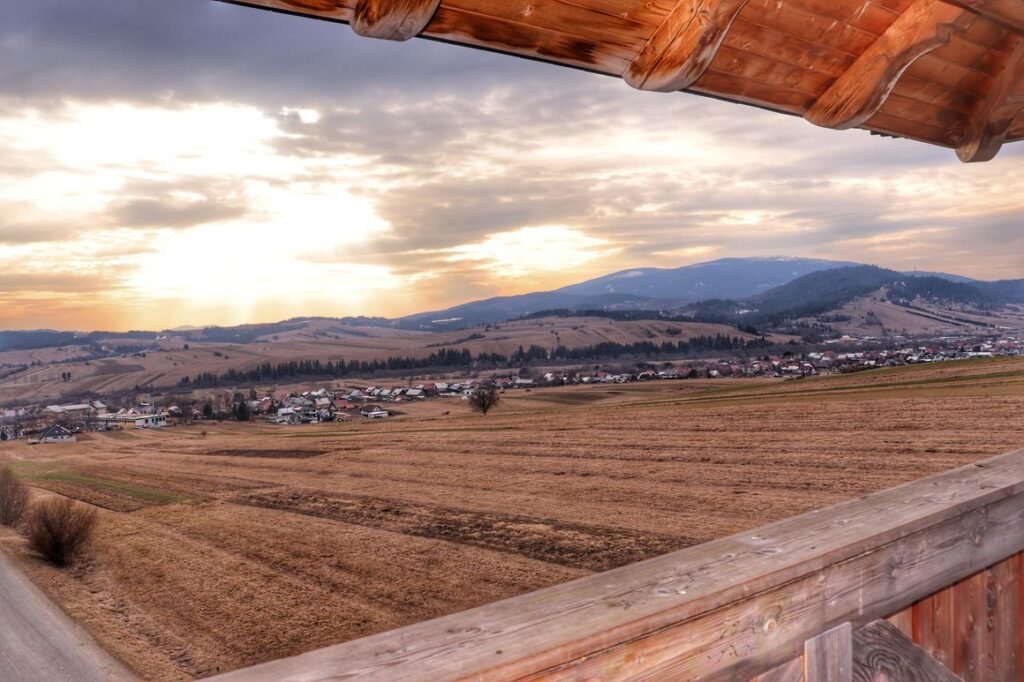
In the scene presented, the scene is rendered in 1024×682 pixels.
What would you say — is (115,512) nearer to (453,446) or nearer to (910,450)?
(453,446)

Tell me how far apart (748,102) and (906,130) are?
3.26 feet

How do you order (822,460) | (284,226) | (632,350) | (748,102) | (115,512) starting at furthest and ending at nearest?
(284,226) < (632,350) < (115,512) < (822,460) < (748,102)

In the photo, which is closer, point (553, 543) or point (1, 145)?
point (553, 543)

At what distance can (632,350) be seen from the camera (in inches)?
2680

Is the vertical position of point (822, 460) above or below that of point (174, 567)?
above

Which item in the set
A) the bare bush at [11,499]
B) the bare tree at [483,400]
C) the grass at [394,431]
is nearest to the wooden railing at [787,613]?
the grass at [394,431]

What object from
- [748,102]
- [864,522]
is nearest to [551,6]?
[748,102]

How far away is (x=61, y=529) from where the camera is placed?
2223cm

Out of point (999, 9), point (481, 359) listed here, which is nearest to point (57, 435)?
point (999, 9)

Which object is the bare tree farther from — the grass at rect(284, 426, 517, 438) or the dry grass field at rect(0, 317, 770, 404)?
the dry grass field at rect(0, 317, 770, 404)

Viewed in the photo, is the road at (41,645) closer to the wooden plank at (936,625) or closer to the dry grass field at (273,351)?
the wooden plank at (936,625)

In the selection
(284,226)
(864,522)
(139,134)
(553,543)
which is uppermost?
(139,134)

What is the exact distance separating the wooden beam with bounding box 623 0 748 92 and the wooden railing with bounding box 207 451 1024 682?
3.62ft

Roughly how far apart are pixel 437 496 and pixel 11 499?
18.5 m
